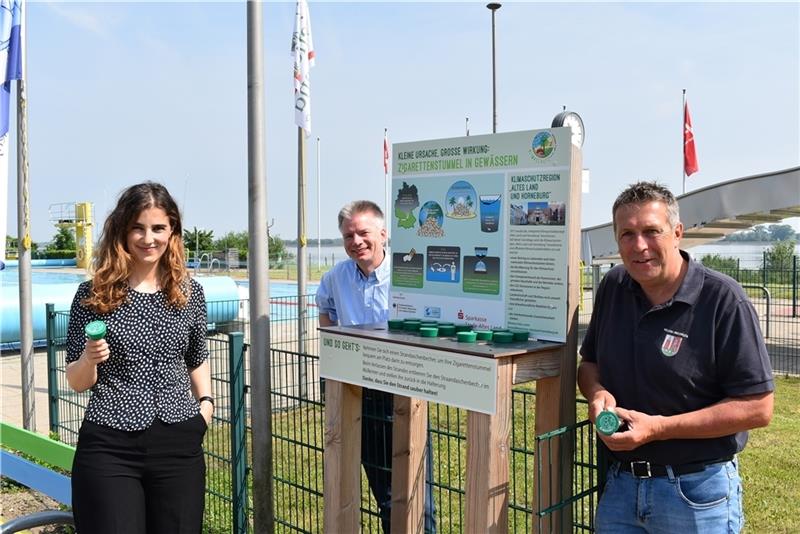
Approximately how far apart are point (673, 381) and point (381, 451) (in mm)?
1658

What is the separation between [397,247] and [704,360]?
4.21 feet

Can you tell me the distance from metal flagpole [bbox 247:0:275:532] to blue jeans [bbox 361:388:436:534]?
1.60 feet

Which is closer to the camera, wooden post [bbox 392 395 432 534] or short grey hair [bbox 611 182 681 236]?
short grey hair [bbox 611 182 681 236]

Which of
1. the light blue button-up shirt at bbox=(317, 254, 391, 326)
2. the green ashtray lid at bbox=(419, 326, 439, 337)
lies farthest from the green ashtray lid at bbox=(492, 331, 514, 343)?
the light blue button-up shirt at bbox=(317, 254, 391, 326)

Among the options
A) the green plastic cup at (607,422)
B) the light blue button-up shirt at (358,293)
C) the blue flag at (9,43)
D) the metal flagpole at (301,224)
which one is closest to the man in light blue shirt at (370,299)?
the light blue button-up shirt at (358,293)

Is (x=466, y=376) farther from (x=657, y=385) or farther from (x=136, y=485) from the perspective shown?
(x=136, y=485)

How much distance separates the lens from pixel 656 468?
7.41 ft

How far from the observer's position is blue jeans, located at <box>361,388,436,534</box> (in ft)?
10.9

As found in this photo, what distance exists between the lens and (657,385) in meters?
2.20

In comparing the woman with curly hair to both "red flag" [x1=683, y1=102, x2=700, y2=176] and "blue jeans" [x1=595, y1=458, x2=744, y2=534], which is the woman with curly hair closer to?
"blue jeans" [x1=595, y1=458, x2=744, y2=534]

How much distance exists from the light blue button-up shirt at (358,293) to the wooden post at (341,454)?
1.89ft

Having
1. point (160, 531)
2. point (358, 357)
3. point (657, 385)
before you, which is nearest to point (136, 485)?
point (160, 531)

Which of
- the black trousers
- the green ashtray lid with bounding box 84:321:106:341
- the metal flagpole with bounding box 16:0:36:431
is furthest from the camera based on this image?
the metal flagpole with bounding box 16:0:36:431

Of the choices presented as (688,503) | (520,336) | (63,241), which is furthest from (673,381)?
(63,241)
